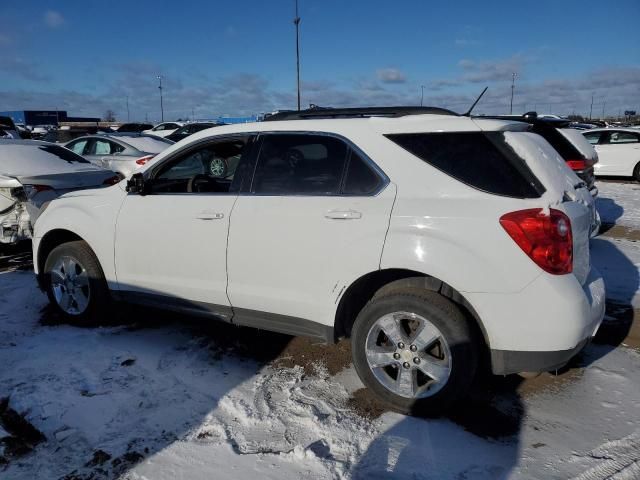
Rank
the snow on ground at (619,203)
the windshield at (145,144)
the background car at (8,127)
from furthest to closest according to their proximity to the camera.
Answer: the background car at (8,127) < the windshield at (145,144) < the snow on ground at (619,203)

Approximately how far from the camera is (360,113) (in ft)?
11.9

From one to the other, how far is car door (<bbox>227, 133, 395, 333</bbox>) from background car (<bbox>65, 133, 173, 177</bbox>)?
8172 mm

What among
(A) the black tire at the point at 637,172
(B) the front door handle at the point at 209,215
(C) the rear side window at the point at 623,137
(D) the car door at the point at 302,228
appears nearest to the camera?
(D) the car door at the point at 302,228

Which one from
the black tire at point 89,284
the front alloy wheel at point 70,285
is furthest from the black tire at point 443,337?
the front alloy wheel at point 70,285

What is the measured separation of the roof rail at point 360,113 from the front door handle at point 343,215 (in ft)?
2.58

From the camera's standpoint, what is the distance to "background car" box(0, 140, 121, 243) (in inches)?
251

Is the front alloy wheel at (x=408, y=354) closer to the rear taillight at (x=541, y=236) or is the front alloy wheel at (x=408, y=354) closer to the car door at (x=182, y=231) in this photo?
the rear taillight at (x=541, y=236)

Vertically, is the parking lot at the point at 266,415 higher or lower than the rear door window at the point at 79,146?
lower

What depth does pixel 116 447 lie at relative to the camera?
2.76 metres

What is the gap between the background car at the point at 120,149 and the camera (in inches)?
436

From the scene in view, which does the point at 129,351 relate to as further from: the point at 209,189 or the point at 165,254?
the point at 209,189

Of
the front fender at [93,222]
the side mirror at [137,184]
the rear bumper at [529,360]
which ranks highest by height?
the side mirror at [137,184]

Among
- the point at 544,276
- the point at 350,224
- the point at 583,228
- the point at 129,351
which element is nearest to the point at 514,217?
the point at 544,276

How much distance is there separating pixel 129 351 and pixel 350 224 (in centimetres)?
212
